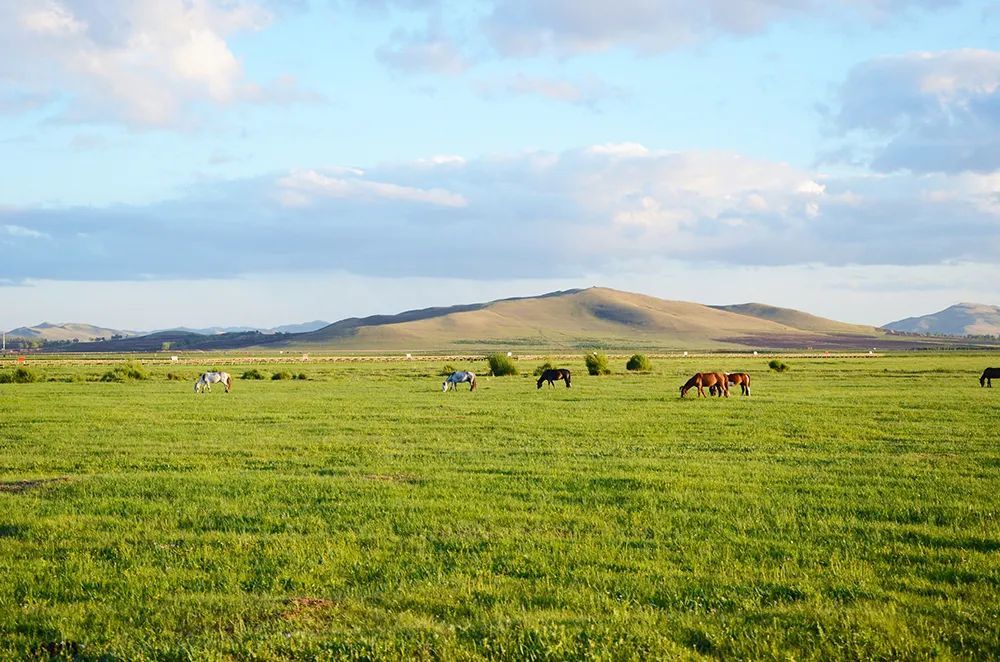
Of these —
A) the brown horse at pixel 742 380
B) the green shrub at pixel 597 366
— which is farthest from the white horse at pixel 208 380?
the green shrub at pixel 597 366

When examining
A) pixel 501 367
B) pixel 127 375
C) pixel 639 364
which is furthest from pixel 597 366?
pixel 127 375

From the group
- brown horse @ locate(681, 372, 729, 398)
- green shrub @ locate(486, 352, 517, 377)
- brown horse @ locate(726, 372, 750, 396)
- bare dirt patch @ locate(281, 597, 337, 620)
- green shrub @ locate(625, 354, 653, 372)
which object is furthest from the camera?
green shrub @ locate(625, 354, 653, 372)

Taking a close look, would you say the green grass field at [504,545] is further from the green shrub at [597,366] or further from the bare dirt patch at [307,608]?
the green shrub at [597,366]

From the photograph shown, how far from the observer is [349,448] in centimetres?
1902

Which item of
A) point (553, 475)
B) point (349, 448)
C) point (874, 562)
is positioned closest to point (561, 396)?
point (349, 448)

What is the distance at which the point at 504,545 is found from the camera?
384 inches

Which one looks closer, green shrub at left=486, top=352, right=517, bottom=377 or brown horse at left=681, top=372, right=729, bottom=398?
brown horse at left=681, top=372, right=729, bottom=398

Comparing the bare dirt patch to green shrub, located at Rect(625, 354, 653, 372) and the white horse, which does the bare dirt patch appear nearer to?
the white horse

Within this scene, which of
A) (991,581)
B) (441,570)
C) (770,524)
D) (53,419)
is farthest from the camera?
(53,419)

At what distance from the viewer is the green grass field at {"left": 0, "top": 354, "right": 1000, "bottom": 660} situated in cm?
680

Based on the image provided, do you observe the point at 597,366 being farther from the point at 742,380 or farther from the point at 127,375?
the point at 127,375

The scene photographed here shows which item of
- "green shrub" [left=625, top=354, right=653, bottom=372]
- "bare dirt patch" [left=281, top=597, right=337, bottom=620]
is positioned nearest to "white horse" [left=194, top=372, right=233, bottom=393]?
"green shrub" [left=625, top=354, right=653, bottom=372]

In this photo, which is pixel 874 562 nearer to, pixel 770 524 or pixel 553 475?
pixel 770 524

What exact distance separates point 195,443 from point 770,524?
14.5 m
